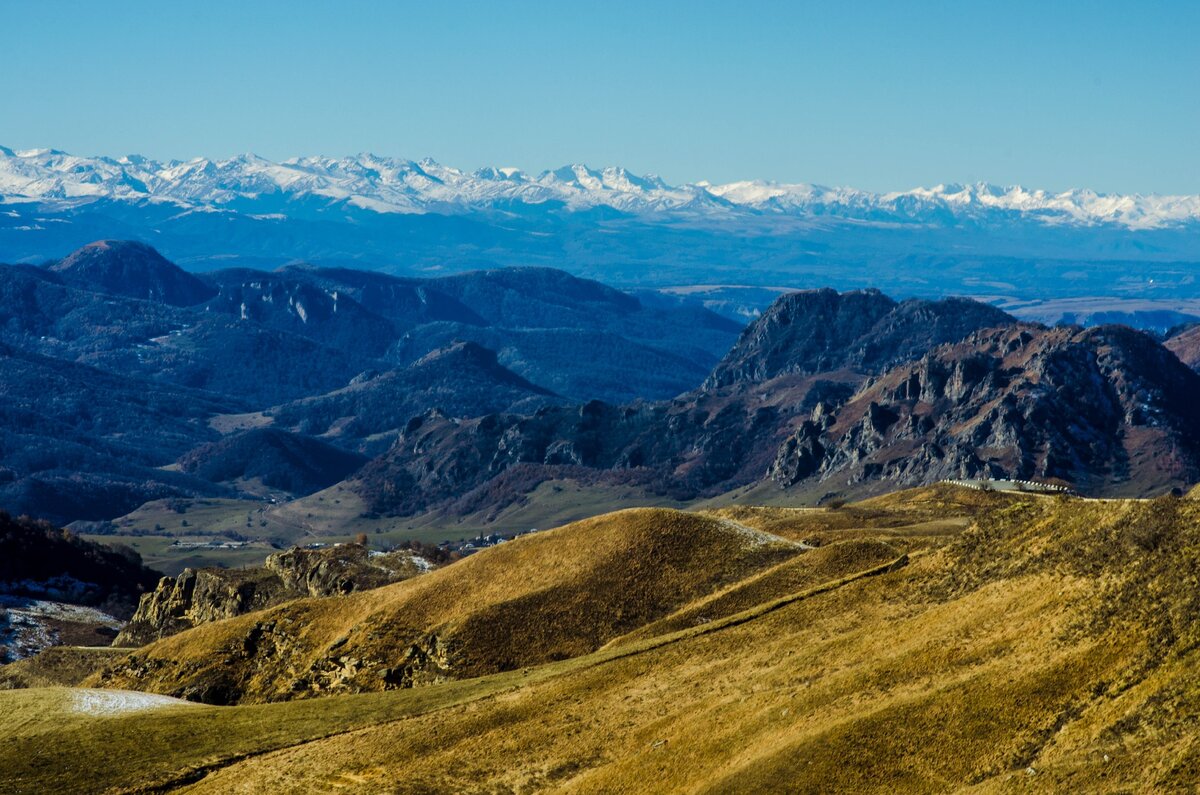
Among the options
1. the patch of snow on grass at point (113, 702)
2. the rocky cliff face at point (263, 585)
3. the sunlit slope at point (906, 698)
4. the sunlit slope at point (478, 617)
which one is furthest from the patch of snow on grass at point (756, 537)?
the patch of snow on grass at point (113, 702)

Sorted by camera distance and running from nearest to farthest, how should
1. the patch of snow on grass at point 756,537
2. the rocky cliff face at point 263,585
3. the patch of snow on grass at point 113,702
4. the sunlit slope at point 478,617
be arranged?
the patch of snow on grass at point 113,702, the sunlit slope at point 478,617, the patch of snow on grass at point 756,537, the rocky cliff face at point 263,585

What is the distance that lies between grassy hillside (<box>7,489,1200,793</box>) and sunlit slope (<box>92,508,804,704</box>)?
1.05 metres

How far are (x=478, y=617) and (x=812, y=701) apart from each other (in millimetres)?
47352

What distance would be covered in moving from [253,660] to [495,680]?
104 ft

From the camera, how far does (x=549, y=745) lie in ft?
285

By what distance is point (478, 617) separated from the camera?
123438 millimetres

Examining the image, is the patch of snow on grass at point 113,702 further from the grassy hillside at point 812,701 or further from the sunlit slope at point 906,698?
the sunlit slope at point 906,698

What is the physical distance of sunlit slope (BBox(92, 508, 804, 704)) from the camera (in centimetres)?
12025

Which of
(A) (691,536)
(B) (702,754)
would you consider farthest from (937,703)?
(A) (691,536)

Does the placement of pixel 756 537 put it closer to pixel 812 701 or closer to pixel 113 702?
pixel 113 702

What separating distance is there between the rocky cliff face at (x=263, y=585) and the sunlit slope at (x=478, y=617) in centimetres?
3048

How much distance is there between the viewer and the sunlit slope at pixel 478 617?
395 ft

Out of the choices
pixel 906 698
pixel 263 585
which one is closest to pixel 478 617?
pixel 906 698

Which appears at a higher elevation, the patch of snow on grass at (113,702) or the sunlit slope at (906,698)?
the sunlit slope at (906,698)
